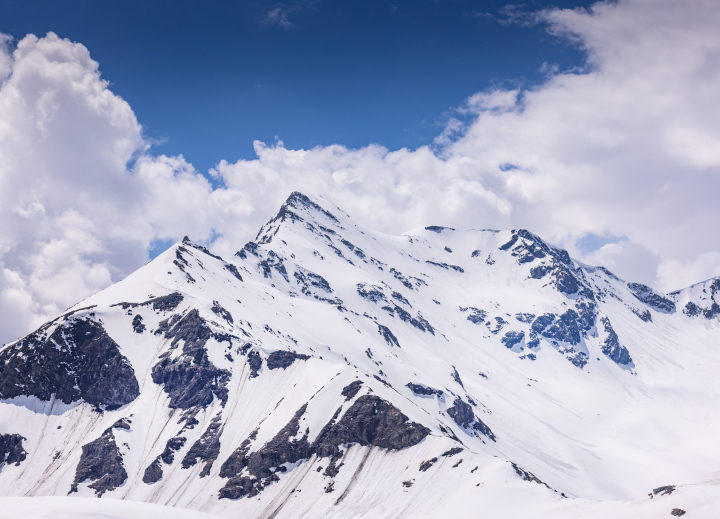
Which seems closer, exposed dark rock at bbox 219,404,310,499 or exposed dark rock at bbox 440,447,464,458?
exposed dark rock at bbox 440,447,464,458

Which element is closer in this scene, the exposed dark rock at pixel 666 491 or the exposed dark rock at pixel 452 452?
the exposed dark rock at pixel 666 491

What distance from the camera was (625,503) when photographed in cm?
12144

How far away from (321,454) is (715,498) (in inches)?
4636

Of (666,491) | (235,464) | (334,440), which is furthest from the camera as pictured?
(235,464)

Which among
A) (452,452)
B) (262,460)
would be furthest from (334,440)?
(452,452)

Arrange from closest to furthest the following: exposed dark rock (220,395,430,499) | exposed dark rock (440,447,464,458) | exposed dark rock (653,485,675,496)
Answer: exposed dark rock (653,485,675,496) → exposed dark rock (440,447,464,458) → exposed dark rock (220,395,430,499)

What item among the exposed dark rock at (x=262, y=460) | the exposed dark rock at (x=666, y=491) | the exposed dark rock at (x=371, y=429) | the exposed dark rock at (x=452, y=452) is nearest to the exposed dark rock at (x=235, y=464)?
the exposed dark rock at (x=262, y=460)

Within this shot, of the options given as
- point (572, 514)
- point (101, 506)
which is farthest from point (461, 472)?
point (101, 506)

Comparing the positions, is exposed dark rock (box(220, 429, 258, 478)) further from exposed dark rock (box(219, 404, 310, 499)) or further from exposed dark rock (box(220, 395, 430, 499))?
exposed dark rock (box(220, 395, 430, 499))

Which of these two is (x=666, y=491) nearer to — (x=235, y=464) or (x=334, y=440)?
(x=334, y=440)

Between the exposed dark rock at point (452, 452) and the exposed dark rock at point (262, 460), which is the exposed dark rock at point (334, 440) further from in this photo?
the exposed dark rock at point (452, 452)

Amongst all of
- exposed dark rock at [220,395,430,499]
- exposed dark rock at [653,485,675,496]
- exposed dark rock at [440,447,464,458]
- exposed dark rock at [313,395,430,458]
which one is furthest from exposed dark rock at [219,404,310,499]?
exposed dark rock at [653,485,675,496]

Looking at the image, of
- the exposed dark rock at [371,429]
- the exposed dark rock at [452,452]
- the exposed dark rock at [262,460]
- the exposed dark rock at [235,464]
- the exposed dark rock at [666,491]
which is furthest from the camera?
the exposed dark rock at [235,464]

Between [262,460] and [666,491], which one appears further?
[262,460]
